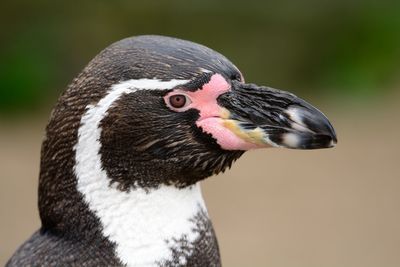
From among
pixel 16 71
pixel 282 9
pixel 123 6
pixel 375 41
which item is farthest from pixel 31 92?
pixel 375 41

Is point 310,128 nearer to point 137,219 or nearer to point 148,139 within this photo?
point 148,139

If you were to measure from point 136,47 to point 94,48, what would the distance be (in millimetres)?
6951

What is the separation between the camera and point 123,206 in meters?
3.01

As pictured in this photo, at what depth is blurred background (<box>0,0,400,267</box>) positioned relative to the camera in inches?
304

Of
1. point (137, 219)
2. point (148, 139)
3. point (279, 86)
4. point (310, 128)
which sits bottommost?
point (137, 219)

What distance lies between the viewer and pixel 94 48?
9.88 metres

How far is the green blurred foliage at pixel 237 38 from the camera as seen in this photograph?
→ 31.9ft

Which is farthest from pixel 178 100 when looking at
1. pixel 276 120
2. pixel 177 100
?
pixel 276 120

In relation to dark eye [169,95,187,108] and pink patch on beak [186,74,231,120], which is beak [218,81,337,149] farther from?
dark eye [169,95,187,108]

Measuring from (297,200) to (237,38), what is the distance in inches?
110

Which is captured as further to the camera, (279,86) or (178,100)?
(279,86)

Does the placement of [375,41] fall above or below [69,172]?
above

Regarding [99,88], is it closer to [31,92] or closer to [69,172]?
[69,172]

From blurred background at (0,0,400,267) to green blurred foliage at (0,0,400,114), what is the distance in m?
0.01
